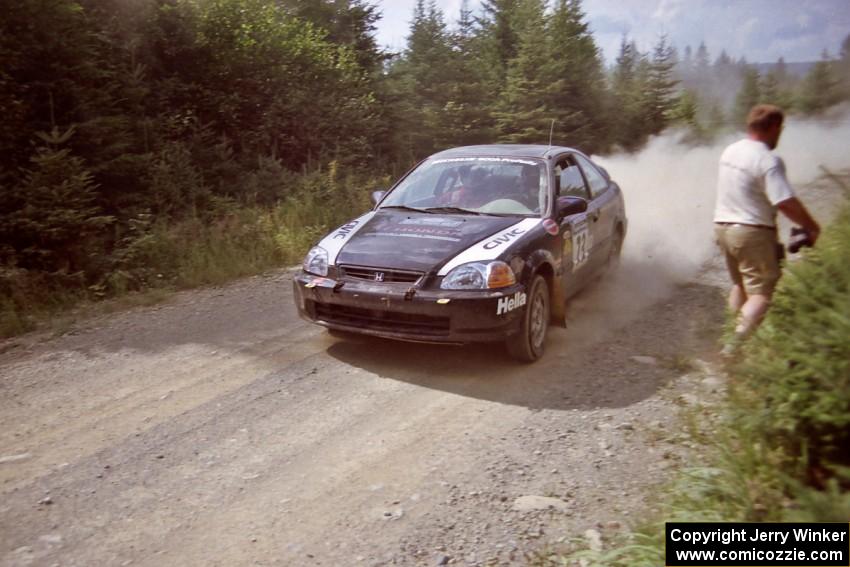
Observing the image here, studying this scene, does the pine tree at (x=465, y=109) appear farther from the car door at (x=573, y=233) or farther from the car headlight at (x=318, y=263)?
the car headlight at (x=318, y=263)

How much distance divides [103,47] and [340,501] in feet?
37.1

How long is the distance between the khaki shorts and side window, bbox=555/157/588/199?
1860 millimetres

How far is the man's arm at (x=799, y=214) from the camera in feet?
14.7

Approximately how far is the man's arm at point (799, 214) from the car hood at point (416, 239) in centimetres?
210

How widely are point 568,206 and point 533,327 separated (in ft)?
4.08

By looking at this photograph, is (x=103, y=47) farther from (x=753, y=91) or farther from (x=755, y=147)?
(x=753, y=91)

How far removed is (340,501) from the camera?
11.6 ft

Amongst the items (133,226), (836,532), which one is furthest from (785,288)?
(133,226)

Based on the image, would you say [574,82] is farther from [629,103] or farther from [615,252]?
[615,252]

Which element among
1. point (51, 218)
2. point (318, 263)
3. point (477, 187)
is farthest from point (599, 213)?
point (51, 218)

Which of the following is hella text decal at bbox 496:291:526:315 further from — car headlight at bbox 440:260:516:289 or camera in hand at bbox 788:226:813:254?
camera in hand at bbox 788:226:813:254

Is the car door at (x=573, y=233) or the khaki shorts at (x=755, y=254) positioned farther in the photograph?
→ the car door at (x=573, y=233)

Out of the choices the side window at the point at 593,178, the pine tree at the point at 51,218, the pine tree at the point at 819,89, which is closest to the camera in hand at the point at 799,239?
the side window at the point at 593,178

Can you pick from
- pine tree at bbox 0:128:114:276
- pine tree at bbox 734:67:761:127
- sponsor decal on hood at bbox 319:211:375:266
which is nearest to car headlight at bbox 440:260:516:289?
sponsor decal on hood at bbox 319:211:375:266
